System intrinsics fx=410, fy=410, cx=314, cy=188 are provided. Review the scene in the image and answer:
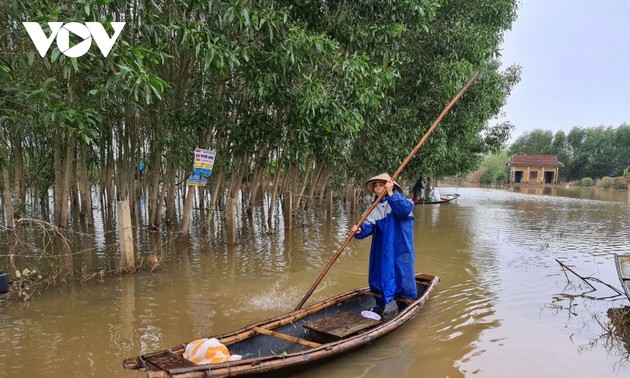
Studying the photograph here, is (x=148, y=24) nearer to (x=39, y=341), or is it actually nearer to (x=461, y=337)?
(x=39, y=341)

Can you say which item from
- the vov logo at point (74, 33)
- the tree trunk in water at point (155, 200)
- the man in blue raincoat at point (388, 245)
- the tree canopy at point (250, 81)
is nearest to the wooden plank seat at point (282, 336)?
the man in blue raincoat at point (388, 245)

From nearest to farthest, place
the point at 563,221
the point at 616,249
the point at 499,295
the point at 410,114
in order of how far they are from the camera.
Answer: the point at 499,295
the point at 616,249
the point at 410,114
the point at 563,221

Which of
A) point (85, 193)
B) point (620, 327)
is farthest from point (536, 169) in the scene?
point (85, 193)

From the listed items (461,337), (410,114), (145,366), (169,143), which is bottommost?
(461,337)

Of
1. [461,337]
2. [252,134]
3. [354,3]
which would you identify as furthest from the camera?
[252,134]

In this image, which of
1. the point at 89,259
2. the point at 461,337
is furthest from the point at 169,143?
the point at 461,337

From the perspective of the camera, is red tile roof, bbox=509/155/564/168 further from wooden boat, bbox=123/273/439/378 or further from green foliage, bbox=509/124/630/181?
wooden boat, bbox=123/273/439/378

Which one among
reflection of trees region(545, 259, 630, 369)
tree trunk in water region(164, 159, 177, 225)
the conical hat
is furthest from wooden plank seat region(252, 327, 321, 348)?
tree trunk in water region(164, 159, 177, 225)

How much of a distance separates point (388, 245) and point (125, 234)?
416cm

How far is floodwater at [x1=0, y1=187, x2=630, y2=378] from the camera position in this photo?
4.19 m

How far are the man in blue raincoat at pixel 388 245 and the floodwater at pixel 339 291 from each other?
1.85 ft

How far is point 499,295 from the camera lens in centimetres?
652

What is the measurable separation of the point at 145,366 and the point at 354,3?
6.98 meters

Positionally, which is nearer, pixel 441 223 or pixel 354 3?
pixel 354 3
